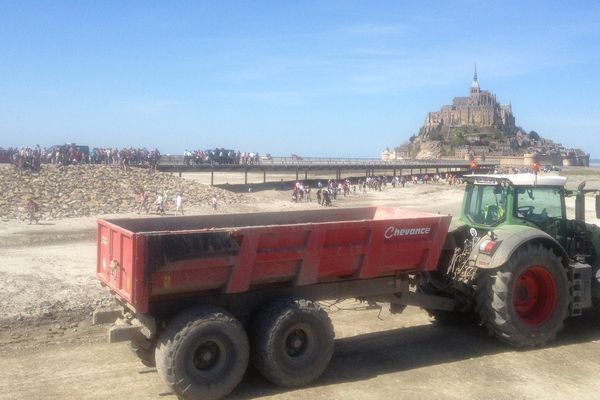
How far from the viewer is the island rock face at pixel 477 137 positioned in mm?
134625

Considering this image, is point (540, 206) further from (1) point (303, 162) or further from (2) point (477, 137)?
(2) point (477, 137)

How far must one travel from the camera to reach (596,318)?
9.23 meters

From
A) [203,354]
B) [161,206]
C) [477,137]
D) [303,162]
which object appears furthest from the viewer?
[477,137]

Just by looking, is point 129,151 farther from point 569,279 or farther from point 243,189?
point 569,279

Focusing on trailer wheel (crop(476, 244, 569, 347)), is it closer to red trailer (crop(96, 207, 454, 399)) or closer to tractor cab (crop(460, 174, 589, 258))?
tractor cab (crop(460, 174, 589, 258))

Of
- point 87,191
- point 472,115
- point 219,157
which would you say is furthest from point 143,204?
point 472,115

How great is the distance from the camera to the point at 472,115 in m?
155

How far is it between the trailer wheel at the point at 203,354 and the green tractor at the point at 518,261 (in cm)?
297

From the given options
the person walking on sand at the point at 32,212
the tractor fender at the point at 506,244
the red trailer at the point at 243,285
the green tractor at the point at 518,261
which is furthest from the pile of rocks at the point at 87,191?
the tractor fender at the point at 506,244

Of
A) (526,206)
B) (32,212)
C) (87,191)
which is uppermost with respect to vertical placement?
(526,206)

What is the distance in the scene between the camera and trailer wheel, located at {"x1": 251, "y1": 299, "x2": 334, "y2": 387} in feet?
21.0

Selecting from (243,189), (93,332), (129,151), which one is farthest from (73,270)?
(243,189)

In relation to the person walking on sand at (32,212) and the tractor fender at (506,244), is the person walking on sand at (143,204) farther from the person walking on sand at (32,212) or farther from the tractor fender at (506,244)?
the tractor fender at (506,244)

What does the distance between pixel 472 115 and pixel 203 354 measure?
518 feet
